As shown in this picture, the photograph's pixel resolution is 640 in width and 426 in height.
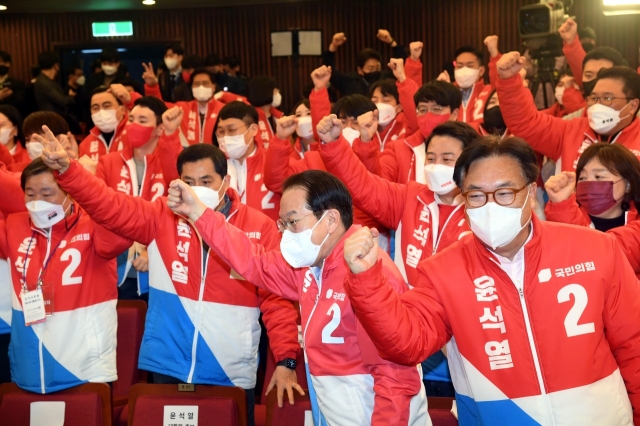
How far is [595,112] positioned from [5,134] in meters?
4.01

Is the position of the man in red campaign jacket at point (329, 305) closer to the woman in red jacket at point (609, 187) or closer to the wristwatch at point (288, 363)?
the wristwatch at point (288, 363)

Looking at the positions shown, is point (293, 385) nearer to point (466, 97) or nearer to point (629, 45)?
point (466, 97)

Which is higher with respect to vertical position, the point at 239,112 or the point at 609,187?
the point at 239,112

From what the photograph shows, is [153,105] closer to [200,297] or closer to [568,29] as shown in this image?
[200,297]

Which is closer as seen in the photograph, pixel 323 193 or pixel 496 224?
pixel 496 224

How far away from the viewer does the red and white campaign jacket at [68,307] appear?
138 inches

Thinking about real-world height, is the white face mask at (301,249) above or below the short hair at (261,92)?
below

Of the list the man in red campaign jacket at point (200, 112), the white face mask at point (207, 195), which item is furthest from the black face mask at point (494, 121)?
the man in red campaign jacket at point (200, 112)

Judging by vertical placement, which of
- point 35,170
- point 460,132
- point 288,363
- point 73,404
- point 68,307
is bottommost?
point 73,404

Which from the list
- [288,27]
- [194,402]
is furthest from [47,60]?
[194,402]

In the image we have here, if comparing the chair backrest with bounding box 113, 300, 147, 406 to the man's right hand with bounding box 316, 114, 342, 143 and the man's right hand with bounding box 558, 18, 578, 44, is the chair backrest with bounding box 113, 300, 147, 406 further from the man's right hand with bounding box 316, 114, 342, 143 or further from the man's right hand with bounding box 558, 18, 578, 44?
the man's right hand with bounding box 558, 18, 578, 44

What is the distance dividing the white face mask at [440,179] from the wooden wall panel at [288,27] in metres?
7.91

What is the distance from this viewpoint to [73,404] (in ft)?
11.2

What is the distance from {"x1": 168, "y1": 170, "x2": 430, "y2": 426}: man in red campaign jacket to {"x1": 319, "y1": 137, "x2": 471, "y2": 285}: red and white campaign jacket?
68 cm
